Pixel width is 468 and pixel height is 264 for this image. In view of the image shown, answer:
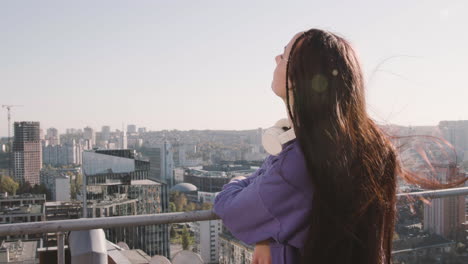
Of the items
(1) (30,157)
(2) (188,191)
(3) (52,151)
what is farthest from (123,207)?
(3) (52,151)

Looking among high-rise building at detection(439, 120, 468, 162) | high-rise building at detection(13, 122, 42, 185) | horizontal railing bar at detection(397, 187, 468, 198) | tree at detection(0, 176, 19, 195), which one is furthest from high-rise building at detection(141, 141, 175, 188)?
horizontal railing bar at detection(397, 187, 468, 198)

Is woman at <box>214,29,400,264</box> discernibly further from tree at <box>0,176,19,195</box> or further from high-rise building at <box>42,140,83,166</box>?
high-rise building at <box>42,140,83,166</box>

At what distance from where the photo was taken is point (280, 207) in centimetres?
88

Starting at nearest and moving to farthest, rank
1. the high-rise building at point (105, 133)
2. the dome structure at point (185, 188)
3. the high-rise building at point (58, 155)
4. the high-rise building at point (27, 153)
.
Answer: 1. the dome structure at point (185, 188)
2. the high-rise building at point (27, 153)
3. the high-rise building at point (58, 155)
4. the high-rise building at point (105, 133)

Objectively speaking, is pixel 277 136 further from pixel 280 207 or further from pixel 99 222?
pixel 99 222

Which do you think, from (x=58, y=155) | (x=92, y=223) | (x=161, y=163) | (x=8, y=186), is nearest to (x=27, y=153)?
(x=8, y=186)

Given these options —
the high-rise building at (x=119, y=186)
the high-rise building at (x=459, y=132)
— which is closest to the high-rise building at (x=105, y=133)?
the high-rise building at (x=119, y=186)

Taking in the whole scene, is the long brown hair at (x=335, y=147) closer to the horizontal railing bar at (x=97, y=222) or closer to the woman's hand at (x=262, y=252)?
the woman's hand at (x=262, y=252)

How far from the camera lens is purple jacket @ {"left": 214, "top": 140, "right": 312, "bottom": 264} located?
0.88m

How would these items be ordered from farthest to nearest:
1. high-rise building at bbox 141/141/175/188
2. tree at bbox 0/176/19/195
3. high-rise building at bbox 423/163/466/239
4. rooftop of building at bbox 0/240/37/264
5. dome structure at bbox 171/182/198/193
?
high-rise building at bbox 141/141/175/188, tree at bbox 0/176/19/195, dome structure at bbox 171/182/198/193, high-rise building at bbox 423/163/466/239, rooftop of building at bbox 0/240/37/264

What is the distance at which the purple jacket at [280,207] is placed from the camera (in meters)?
0.88

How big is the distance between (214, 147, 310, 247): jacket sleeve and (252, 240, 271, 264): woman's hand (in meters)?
0.02

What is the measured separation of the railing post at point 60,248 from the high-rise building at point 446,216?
1188 millimetres

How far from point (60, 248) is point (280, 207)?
70cm
